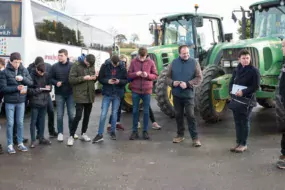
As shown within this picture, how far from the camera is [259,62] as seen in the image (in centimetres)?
760

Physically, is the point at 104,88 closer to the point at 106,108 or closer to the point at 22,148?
the point at 106,108

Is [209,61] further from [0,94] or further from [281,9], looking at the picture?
[0,94]

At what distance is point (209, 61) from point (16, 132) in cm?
554

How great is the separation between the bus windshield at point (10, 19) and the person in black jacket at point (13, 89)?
4044 millimetres

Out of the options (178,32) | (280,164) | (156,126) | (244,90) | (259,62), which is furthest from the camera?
(178,32)

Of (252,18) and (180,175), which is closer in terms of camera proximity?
(180,175)

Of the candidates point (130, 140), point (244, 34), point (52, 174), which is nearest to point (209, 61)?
point (244, 34)

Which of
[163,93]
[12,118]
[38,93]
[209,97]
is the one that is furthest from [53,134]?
[209,97]

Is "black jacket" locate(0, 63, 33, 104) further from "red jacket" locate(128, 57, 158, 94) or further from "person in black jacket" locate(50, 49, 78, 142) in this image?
"red jacket" locate(128, 57, 158, 94)

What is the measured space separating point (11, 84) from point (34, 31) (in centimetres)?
469

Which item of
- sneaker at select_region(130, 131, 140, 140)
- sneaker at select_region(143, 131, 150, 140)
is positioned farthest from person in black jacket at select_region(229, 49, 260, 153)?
sneaker at select_region(130, 131, 140, 140)

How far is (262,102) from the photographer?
10586mm

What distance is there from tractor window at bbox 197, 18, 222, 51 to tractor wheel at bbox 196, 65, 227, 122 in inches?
Answer: 98.7

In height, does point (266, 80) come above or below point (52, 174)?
above
